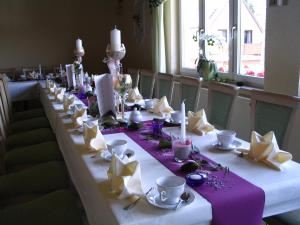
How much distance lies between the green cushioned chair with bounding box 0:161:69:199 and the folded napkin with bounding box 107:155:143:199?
87 centimetres

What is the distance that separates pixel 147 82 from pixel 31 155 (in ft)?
5.84

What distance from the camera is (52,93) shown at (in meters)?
3.42

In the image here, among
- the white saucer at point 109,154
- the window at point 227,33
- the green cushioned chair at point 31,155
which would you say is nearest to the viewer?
the white saucer at point 109,154

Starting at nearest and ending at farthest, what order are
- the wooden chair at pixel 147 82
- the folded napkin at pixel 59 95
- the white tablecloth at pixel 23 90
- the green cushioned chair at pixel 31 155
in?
the green cushioned chair at pixel 31 155 → the folded napkin at pixel 59 95 → the wooden chair at pixel 147 82 → the white tablecloth at pixel 23 90

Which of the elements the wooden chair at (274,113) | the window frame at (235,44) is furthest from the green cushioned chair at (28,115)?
the wooden chair at (274,113)

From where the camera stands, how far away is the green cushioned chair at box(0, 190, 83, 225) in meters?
1.54

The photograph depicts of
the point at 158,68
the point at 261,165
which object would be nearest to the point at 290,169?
the point at 261,165

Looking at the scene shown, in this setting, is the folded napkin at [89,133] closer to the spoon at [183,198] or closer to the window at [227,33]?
the spoon at [183,198]

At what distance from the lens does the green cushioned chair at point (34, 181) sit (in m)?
1.88

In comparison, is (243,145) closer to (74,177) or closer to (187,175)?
(187,175)

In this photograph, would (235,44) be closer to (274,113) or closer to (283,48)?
(283,48)

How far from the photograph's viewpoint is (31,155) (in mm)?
2363

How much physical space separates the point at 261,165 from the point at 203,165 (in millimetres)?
231

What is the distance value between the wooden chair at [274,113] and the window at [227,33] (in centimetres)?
133
